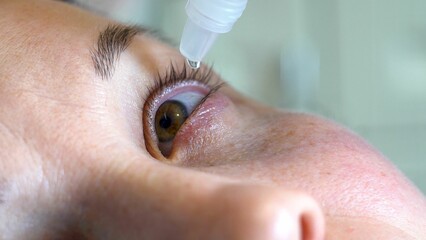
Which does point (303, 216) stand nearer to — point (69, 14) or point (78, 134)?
point (78, 134)

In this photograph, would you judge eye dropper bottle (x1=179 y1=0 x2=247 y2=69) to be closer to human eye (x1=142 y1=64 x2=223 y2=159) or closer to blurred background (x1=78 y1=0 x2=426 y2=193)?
human eye (x1=142 y1=64 x2=223 y2=159)

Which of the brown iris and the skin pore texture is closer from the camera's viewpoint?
the skin pore texture


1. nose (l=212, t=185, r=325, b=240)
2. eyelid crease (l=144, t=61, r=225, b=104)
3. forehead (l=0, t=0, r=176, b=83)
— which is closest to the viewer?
nose (l=212, t=185, r=325, b=240)

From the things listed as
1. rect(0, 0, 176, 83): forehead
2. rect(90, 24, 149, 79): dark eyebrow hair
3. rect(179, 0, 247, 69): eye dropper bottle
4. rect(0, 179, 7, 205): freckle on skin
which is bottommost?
rect(0, 179, 7, 205): freckle on skin

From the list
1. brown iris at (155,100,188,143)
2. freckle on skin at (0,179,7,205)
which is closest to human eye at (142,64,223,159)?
brown iris at (155,100,188,143)

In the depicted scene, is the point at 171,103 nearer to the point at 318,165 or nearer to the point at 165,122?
the point at 165,122

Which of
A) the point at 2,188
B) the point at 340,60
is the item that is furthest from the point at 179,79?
the point at 340,60

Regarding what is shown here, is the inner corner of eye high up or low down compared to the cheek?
down
